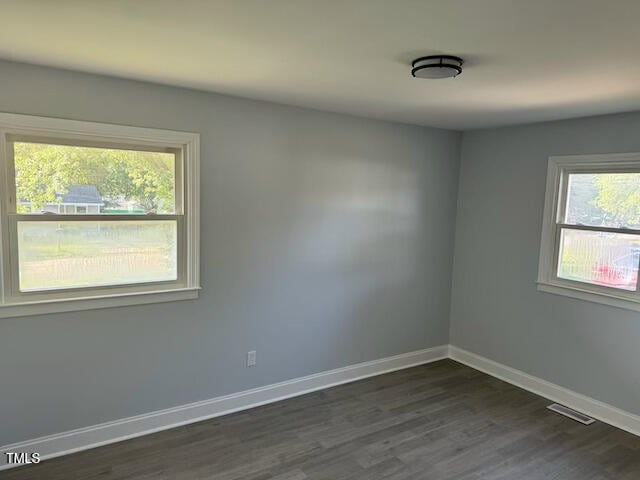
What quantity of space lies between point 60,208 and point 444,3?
8.08 feet

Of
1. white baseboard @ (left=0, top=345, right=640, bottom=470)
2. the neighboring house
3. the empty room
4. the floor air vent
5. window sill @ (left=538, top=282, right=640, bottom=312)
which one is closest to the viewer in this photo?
the empty room

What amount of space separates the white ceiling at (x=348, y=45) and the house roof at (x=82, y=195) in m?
0.73

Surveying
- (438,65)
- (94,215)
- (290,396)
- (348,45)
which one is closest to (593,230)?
(438,65)

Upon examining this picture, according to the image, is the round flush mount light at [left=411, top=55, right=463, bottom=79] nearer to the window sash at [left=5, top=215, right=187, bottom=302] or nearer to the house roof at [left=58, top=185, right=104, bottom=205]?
the window sash at [left=5, top=215, right=187, bottom=302]

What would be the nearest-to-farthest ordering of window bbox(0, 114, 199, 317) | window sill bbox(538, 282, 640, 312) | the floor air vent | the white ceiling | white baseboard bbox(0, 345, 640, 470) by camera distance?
the white ceiling
window bbox(0, 114, 199, 317)
white baseboard bbox(0, 345, 640, 470)
window sill bbox(538, 282, 640, 312)
the floor air vent

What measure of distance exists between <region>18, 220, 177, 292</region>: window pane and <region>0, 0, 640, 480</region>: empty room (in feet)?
0.05

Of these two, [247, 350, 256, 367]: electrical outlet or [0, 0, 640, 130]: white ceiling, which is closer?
[0, 0, 640, 130]: white ceiling

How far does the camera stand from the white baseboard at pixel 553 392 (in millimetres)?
3307

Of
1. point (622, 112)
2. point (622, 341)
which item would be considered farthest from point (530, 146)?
point (622, 341)

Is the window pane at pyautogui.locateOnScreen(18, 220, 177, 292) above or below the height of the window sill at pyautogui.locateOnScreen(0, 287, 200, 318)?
above

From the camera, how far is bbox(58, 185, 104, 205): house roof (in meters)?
2.69

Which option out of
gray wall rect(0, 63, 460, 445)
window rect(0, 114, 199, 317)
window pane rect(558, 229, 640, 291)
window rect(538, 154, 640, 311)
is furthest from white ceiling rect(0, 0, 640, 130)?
window pane rect(558, 229, 640, 291)

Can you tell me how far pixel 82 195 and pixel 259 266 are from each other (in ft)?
4.40

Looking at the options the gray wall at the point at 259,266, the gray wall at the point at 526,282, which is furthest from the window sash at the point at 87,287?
the gray wall at the point at 526,282
